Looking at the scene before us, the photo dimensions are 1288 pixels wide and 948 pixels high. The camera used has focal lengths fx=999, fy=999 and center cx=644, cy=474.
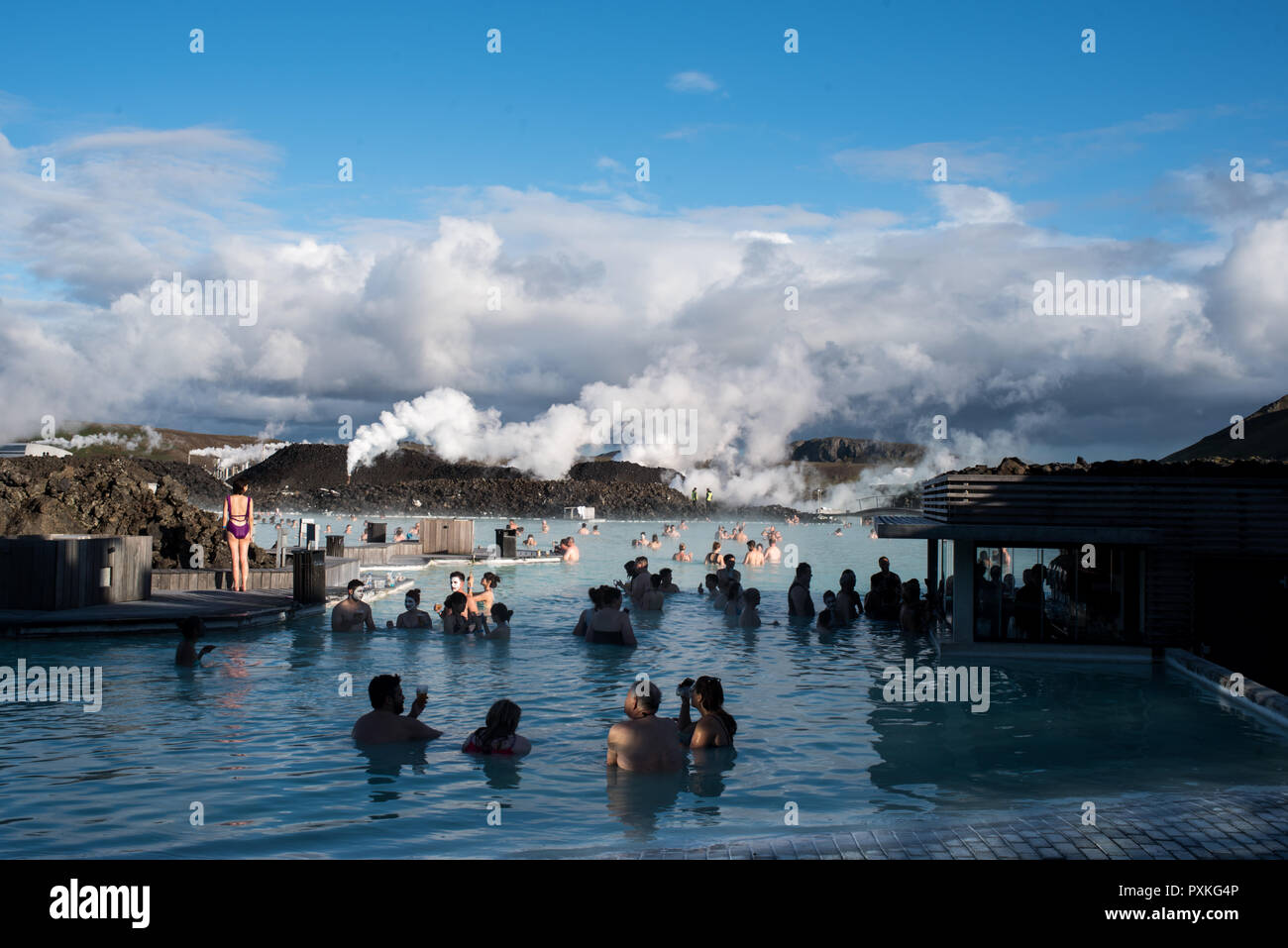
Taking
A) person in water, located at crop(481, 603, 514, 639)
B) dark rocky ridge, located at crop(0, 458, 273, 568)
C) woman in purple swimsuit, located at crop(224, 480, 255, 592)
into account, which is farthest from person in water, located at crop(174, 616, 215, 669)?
dark rocky ridge, located at crop(0, 458, 273, 568)

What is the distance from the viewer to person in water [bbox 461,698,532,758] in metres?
9.10

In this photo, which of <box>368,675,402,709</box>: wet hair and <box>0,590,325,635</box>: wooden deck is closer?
<box>368,675,402,709</box>: wet hair

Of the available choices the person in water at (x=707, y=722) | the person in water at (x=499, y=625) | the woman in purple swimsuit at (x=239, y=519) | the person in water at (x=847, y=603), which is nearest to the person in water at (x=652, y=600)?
the person in water at (x=847, y=603)

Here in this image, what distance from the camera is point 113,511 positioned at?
23.1 metres

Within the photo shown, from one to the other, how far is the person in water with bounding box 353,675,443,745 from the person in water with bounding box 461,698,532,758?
54 centimetres

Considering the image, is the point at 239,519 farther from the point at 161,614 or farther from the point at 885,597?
the point at 885,597

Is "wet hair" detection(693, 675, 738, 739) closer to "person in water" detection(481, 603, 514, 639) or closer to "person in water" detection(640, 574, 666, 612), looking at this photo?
"person in water" detection(481, 603, 514, 639)

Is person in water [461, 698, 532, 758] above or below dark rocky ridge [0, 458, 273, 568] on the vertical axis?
below

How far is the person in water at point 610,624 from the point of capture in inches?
640

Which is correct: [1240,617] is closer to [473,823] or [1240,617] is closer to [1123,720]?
A: [1123,720]

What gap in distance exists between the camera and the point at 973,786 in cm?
856

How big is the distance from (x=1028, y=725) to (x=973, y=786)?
278 centimetres

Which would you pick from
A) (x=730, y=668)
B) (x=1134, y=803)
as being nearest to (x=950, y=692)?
(x=730, y=668)

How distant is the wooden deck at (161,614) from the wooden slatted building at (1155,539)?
10.8 m
